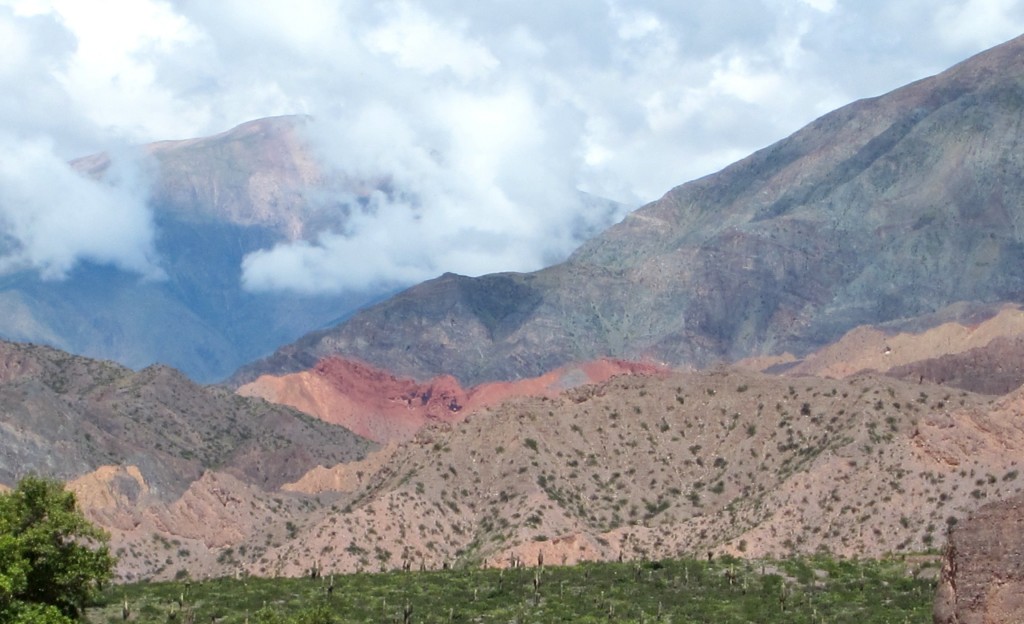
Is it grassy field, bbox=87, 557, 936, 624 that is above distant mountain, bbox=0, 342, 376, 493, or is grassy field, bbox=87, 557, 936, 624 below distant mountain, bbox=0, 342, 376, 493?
below

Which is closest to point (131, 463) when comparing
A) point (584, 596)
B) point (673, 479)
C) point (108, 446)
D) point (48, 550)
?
point (108, 446)

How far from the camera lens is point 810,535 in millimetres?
112188

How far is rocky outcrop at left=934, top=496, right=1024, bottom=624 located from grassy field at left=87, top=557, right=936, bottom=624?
3744cm

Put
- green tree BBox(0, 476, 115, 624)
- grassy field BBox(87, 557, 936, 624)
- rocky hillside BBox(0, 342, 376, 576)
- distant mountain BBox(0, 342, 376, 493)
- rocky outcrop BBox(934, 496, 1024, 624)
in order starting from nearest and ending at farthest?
rocky outcrop BBox(934, 496, 1024, 624) → green tree BBox(0, 476, 115, 624) → grassy field BBox(87, 557, 936, 624) → rocky hillside BBox(0, 342, 376, 576) → distant mountain BBox(0, 342, 376, 493)

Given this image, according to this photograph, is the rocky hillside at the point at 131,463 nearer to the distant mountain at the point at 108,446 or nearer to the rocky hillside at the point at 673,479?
the distant mountain at the point at 108,446

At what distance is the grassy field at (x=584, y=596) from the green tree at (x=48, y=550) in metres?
14.0

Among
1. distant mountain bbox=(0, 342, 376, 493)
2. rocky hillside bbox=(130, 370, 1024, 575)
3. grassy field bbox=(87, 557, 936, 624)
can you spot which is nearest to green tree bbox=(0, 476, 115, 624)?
grassy field bbox=(87, 557, 936, 624)

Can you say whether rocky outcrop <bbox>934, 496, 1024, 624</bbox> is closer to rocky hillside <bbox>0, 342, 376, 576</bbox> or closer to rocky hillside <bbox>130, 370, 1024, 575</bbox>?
rocky hillside <bbox>130, 370, 1024, 575</bbox>

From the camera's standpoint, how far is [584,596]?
83.3 m

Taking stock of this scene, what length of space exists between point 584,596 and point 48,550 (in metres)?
34.5

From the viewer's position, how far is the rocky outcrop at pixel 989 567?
3200cm

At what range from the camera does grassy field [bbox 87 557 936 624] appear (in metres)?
76.6

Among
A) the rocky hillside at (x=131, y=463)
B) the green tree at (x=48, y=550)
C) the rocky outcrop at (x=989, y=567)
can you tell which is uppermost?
the rocky hillside at (x=131, y=463)

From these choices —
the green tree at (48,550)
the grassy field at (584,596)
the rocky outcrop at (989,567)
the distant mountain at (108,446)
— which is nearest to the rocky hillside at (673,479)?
the grassy field at (584,596)
